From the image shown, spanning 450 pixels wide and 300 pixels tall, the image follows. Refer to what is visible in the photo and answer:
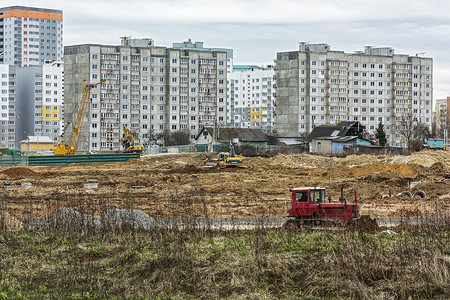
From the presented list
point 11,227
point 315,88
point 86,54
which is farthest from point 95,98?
point 11,227

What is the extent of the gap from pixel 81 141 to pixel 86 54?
15680 millimetres

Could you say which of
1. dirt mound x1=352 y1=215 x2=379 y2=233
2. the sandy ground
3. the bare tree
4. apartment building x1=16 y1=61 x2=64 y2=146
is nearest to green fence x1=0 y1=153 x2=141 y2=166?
the sandy ground

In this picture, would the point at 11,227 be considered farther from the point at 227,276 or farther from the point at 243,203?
the point at 243,203

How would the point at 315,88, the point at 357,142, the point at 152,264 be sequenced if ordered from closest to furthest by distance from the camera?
the point at 152,264 < the point at 357,142 < the point at 315,88

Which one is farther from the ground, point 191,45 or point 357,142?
point 191,45

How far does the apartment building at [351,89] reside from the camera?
12769 cm

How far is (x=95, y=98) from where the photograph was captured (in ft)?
389

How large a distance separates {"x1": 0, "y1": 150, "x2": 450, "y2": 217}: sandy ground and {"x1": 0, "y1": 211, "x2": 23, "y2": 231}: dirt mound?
2.35 feet

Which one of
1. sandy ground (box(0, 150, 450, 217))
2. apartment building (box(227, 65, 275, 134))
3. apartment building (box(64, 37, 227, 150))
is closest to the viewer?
sandy ground (box(0, 150, 450, 217))

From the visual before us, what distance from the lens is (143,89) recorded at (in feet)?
401

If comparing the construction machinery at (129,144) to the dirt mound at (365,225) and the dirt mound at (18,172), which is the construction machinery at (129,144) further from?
the dirt mound at (365,225)

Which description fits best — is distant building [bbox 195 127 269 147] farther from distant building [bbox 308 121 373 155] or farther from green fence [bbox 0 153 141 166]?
green fence [bbox 0 153 141 166]

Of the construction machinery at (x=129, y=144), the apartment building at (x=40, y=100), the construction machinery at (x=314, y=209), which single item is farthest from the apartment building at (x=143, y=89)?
the construction machinery at (x=314, y=209)

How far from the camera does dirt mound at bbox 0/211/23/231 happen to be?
65.7ft
